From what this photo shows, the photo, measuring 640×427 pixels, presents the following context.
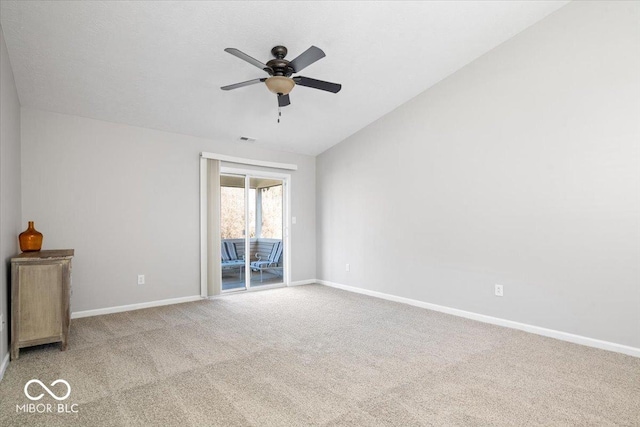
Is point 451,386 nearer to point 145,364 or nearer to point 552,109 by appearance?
point 145,364

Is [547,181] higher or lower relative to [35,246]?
higher

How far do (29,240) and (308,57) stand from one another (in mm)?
3276

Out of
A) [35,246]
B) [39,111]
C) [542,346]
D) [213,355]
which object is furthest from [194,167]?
[542,346]

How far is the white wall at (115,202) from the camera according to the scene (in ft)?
13.2

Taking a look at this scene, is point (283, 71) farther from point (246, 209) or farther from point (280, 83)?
point (246, 209)

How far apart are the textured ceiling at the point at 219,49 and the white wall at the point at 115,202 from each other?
0.91 ft

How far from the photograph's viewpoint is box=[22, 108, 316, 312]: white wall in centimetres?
402

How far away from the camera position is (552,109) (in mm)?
3551

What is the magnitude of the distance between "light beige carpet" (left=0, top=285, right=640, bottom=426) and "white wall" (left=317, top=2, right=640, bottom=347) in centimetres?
52

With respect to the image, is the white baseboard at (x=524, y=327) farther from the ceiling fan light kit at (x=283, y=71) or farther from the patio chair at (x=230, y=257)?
the ceiling fan light kit at (x=283, y=71)

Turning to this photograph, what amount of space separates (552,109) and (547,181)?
0.74m

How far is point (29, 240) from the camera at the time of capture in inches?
135

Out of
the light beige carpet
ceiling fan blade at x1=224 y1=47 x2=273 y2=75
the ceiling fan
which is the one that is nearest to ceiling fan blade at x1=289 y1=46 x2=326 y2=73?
the ceiling fan

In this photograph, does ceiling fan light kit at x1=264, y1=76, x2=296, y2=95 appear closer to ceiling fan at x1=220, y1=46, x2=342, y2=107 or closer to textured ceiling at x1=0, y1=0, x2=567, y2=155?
ceiling fan at x1=220, y1=46, x2=342, y2=107
